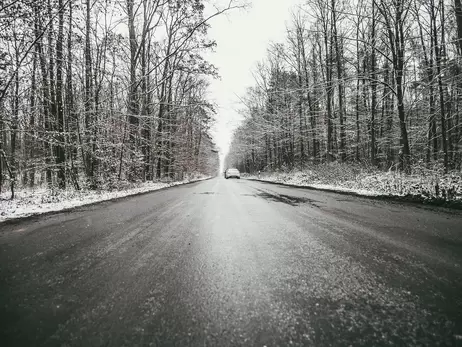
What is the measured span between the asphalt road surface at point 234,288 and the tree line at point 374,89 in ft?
22.6

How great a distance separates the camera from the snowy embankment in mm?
5909

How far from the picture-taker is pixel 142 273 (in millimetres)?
1950

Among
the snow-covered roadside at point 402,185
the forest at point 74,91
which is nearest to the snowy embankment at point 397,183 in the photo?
the snow-covered roadside at point 402,185

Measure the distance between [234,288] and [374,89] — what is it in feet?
62.1

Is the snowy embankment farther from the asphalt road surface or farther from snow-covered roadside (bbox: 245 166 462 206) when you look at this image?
the asphalt road surface

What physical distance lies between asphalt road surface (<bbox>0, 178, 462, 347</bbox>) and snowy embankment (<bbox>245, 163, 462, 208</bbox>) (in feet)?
11.0

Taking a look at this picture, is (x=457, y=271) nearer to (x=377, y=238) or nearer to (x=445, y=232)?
(x=377, y=238)

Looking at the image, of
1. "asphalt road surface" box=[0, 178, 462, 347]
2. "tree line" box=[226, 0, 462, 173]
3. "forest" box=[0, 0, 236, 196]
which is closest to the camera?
"asphalt road surface" box=[0, 178, 462, 347]

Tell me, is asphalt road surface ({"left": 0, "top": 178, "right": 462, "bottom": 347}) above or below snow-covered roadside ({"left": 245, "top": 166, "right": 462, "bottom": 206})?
below

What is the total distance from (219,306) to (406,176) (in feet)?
34.5

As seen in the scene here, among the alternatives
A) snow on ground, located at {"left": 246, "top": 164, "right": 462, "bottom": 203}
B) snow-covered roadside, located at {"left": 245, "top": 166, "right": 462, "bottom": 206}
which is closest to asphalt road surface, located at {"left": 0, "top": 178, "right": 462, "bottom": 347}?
snow-covered roadside, located at {"left": 245, "top": 166, "right": 462, "bottom": 206}

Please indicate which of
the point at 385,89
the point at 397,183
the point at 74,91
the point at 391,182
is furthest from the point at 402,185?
the point at 74,91

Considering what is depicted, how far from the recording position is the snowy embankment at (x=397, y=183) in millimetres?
5909

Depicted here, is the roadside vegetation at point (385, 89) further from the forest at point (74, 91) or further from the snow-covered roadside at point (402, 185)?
the forest at point (74, 91)
